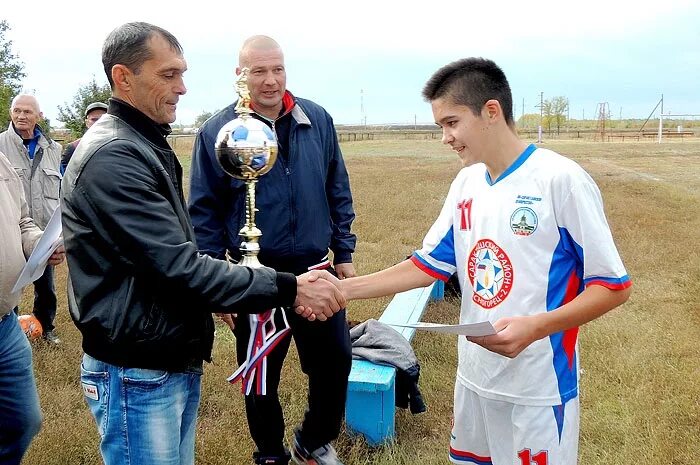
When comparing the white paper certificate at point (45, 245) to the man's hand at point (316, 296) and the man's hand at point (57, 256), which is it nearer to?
the man's hand at point (57, 256)

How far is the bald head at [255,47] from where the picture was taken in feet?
11.6

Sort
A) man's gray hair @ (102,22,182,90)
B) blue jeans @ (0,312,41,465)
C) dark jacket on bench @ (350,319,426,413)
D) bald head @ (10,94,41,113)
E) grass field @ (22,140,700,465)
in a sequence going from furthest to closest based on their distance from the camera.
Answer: bald head @ (10,94,41,113)
dark jacket on bench @ (350,319,426,413)
grass field @ (22,140,700,465)
blue jeans @ (0,312,41,465)
man's gray hair @ (102,22,182,90)

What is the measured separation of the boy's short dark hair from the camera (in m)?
2.53

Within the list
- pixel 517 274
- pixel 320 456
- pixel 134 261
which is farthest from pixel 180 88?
pixel 320 456

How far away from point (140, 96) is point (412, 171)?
22653mm

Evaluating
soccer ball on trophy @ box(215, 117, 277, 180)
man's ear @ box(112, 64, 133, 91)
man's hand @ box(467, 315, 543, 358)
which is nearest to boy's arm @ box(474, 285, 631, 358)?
man's hand @ box(467, 315, 543, 358)

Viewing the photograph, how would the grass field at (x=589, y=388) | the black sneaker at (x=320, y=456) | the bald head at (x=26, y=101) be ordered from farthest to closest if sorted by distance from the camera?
the bald head at (x=26, y=101) < the grass field at (x=589, y=388) < the black sneaker at (x=320, y=456)

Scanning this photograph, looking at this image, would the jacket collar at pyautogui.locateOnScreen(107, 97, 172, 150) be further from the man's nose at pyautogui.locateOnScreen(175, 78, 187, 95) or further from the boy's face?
the boy's face

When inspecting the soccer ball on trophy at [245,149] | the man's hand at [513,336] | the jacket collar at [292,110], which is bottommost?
the man's hand at [513,336]

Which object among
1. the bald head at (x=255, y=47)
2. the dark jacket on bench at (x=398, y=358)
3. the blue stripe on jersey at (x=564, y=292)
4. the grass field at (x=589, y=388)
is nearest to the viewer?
the blue stripe on jersey at (x=564, y=292)

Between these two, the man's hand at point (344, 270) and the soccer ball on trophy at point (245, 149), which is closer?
the soccer ball on trophy at point (245, 149)

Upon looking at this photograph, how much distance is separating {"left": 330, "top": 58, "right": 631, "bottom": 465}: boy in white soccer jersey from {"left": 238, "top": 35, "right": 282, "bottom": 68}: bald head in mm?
1218

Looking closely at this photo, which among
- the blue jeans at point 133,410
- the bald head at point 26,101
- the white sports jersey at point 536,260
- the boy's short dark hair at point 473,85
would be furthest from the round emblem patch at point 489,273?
the bald head at point 26,101

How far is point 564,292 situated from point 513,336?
29 cm
